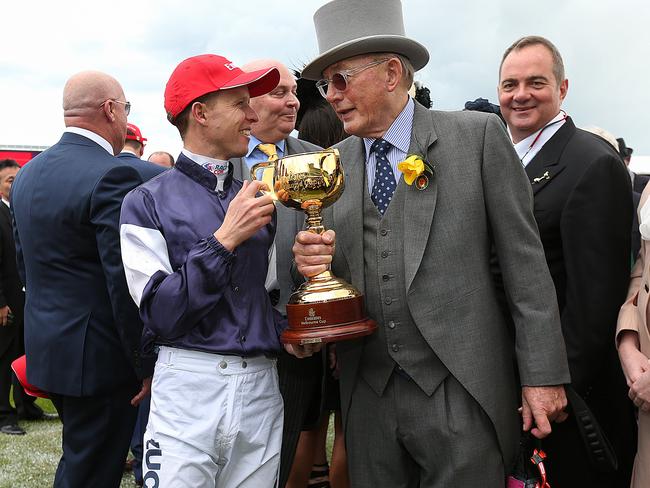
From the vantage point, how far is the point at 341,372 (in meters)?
2.84

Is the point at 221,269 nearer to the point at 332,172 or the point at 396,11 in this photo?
the point at 332,172

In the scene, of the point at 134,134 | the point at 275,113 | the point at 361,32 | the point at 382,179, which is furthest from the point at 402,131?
the point at 134,134

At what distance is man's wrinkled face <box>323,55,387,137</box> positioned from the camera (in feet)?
9.13

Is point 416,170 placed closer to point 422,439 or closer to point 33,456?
point 422,439

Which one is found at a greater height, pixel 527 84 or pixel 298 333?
pixel 527 84

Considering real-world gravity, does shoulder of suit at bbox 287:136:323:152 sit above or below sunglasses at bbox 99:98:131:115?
below

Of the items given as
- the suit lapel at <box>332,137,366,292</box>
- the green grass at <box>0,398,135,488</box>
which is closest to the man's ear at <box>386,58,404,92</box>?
the suit lapel at <box>332,137,366,292</box>

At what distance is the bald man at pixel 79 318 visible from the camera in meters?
3.50

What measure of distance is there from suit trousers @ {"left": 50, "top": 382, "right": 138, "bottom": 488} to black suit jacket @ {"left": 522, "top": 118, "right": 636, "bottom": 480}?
81.7 inches

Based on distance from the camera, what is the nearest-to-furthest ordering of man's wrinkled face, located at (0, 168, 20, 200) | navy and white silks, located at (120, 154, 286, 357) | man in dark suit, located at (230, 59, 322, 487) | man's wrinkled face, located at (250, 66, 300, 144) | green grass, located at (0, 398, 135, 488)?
navy and white silks, located at (120, 154, 286, 357) < man in dark suit, located at (230, 59, 322, 487) < man's wrinkled face, located at (250, 66, 300, 144) < green grass, located at (0, 398, 135, 488) < man's wrinkled face, located at (0, 168, 20, 200)

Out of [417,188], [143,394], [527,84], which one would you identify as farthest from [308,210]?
[527,84]

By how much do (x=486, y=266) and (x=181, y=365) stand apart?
1142mm

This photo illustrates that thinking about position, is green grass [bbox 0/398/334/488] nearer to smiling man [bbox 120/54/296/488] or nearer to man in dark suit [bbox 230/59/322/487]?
man in dark suit [bbox 230/59/322/487]

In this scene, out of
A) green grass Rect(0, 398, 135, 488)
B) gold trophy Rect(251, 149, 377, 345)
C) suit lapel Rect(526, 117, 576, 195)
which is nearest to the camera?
gold trophy Rect(251, 149, 377, 345)
